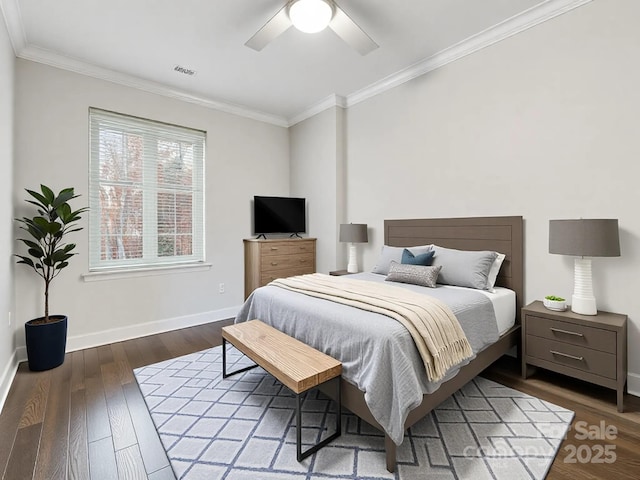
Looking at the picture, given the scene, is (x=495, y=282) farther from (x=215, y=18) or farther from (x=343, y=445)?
(x=215, y=18)

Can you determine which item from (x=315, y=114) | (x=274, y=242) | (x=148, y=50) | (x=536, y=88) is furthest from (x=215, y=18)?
(x=536, y=88)

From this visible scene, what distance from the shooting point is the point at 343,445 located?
1.70m

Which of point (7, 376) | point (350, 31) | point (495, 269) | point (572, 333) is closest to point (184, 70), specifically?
point (350, 31)

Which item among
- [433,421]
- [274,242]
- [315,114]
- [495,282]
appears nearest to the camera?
[433,421]

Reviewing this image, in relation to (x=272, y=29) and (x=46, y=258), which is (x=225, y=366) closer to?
(x=46, y=258)

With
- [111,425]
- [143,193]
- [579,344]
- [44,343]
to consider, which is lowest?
[111,425]

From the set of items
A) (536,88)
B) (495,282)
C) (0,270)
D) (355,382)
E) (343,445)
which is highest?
(536,88)

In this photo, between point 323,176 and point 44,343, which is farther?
point 323,176

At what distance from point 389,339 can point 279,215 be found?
319 centimetres

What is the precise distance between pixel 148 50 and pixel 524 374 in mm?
4352

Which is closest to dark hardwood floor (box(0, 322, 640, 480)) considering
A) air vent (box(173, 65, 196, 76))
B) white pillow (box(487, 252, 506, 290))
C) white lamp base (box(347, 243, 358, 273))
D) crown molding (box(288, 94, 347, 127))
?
white pillow (box(487, 252, 506, 290))

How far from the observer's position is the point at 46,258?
270cm

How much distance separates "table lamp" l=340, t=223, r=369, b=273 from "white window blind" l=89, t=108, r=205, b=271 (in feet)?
6.14

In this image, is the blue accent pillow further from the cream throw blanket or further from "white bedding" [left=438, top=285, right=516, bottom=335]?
the cream throw blanket
